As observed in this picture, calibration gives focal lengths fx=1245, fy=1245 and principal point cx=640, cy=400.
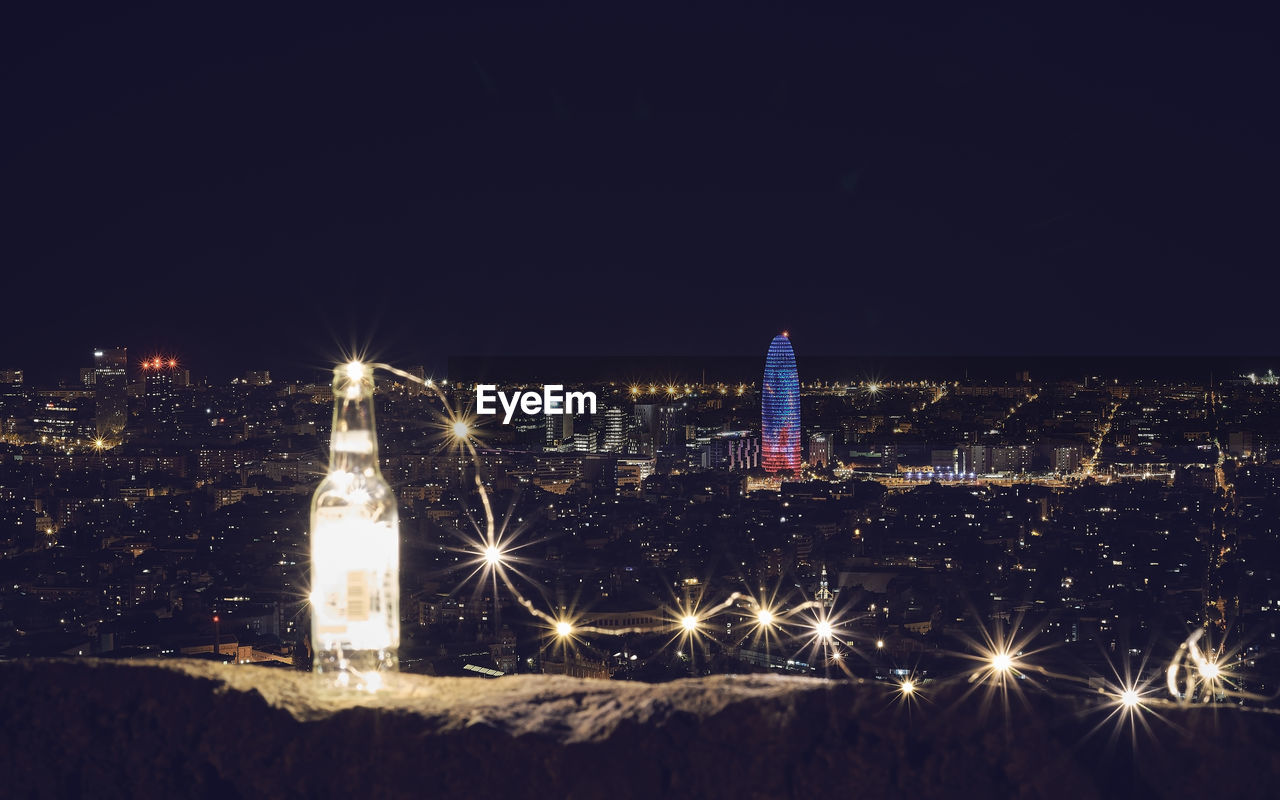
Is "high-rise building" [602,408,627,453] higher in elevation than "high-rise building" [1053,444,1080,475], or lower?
higher

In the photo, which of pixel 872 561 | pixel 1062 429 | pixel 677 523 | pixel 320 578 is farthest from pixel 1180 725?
pixel 1062 429

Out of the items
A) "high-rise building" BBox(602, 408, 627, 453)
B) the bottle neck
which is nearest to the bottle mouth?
the bottle neck

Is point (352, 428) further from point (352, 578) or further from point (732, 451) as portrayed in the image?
point (732, 451)

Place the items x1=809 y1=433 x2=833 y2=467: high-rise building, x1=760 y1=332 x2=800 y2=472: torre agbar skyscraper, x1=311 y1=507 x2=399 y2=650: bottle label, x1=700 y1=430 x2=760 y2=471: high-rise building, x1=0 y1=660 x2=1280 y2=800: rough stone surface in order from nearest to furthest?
A: x1=0 y1=660 x2=1280 y2=800: rough stone surface, x1=311 y1=507 x2=399 y2=650: bottle label, x1=760 y1=332 x2=800 y2=472: torre agbar skyscraper, x1=700 y1=430 x2=760 y2=471: high-rise building, x1=809 y1=433 x2=833 y2=467: high-rise building

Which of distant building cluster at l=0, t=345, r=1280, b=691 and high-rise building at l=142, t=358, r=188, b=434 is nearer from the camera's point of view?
distant building cluster at l=0, t=345, r=1280, b=691

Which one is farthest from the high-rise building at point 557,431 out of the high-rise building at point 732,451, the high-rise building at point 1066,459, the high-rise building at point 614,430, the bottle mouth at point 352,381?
the bottle mouth at point 352,381

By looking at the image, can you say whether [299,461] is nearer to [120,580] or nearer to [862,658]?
[120,580]

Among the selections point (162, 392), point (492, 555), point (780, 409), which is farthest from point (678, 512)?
point (492, 555)

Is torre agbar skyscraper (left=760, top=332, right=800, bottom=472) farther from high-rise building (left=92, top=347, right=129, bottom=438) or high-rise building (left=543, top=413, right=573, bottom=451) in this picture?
high-rise building (left=92, top=347, right=129, bottom=438)

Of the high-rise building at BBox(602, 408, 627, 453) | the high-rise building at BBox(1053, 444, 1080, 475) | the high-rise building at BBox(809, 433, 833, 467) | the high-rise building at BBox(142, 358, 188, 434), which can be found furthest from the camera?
the high-rise building at BBox(809, 433, 833, 467)
